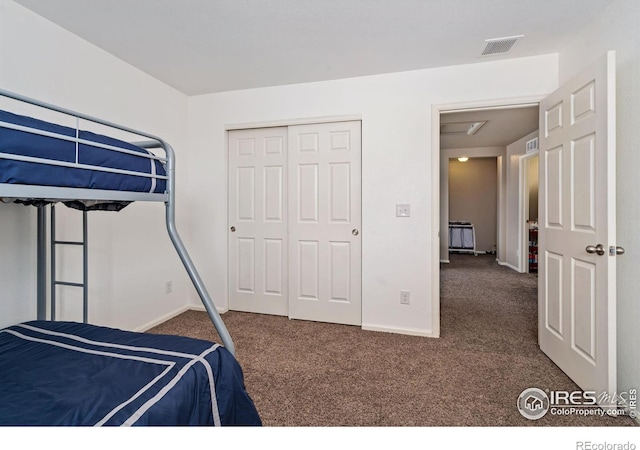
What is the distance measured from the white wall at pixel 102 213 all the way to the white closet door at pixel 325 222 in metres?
1.25

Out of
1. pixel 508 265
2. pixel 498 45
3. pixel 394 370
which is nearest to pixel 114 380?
pixel 394 370

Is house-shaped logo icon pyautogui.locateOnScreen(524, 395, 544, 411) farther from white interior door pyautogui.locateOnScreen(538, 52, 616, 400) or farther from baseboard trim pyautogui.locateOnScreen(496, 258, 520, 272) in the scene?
baseboard trim pyautogui.locateOnScreen(496, 258, 520, 272)

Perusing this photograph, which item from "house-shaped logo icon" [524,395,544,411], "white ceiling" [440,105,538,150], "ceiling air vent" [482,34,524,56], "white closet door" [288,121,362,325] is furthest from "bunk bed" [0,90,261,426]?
"white ceiling" [440,105,538,150]

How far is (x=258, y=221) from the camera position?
10.7 feet

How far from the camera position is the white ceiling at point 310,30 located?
1850mm

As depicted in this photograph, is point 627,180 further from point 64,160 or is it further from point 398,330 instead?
point 64,160

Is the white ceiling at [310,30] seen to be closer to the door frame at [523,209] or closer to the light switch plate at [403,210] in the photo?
the light switch plate at [403,210]

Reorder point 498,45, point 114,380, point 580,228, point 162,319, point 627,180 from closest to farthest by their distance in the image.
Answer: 1. point 114,380
2. point 627,180
3. point 580,228
4. point 498,45
5. point 162,319

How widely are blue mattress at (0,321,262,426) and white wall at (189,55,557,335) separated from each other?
182 cm

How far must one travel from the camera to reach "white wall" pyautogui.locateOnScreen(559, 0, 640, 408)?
1.61 meters

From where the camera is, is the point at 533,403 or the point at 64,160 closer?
the point at 64,160

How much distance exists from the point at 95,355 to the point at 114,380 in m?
0.28

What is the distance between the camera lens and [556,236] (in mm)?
2133
